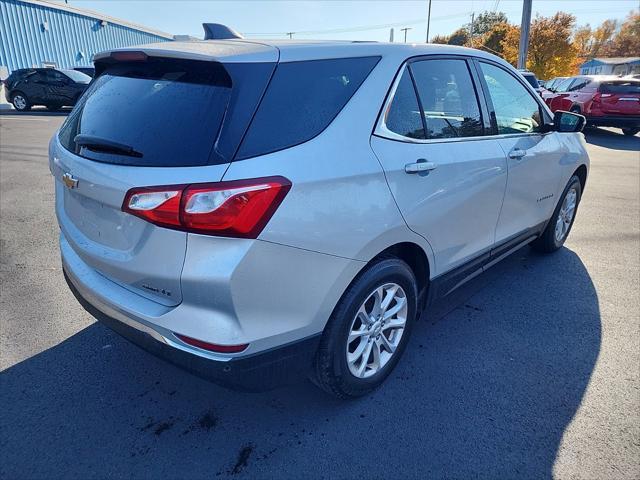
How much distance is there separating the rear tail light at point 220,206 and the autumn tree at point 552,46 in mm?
37270

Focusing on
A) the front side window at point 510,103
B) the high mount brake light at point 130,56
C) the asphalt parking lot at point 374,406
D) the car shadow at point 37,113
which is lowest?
the car shadow at point 37,113

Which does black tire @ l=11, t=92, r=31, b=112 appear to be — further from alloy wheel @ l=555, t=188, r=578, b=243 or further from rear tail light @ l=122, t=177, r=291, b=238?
rear tail light @ l=122, t=177, r=291, b=238

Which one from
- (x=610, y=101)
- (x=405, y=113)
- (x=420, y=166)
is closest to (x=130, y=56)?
(x=405, y=113)

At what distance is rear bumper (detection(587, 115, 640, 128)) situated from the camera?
1333 centimetres

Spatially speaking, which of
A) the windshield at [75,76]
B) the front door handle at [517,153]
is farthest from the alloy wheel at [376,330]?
the windshield at [75,76]

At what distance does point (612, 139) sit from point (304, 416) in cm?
1504

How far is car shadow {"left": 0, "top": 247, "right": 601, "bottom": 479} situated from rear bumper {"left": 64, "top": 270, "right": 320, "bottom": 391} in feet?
1.36

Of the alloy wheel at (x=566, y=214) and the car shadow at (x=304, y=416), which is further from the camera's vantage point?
the alloy wheel at (x=566, y=214)

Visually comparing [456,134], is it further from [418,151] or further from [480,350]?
[480,350]

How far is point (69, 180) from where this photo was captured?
2.28 m

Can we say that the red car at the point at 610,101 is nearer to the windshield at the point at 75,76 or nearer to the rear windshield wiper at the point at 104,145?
the rear windshield wiper at the point at 104,145

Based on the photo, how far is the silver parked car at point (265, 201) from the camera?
1832mm

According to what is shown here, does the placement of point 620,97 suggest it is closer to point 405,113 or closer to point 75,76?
point 405,113

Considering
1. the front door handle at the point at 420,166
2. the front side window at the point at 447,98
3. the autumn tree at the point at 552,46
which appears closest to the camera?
the front door handle at the point at 420,166
